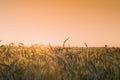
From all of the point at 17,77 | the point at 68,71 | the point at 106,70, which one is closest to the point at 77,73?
the point at 68,71

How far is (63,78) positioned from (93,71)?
132mm

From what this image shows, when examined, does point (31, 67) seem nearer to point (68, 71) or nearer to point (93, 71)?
point (68, 71)

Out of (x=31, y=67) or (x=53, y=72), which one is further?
(x=31, y=67)

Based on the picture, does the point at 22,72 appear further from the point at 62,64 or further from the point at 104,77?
the point at 104,77

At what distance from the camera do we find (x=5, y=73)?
110 centimetres

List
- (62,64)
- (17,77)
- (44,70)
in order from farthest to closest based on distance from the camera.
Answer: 1. (62,64)
2. (44,70)
3. (17,77)

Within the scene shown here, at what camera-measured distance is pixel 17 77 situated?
3.57 feet

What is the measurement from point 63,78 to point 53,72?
10 centimetres

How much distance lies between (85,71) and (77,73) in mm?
56

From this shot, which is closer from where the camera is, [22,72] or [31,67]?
[22,72]

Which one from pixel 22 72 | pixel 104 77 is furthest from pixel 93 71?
pixel 22 72

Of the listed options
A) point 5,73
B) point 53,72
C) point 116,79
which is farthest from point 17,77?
point 116,79

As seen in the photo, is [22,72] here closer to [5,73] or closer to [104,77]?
[5,73]

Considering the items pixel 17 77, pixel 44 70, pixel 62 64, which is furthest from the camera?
pixel 62 64
